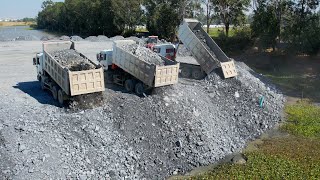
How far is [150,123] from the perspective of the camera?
1369 cm

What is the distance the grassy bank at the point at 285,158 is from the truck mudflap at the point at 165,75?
4.56 m

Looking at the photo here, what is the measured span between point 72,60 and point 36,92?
3059mm

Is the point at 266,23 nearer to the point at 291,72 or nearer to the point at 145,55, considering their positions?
the point at 291,72

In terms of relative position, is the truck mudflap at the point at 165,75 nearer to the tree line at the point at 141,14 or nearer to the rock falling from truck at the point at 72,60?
the rock falling from truck at the point at 72,60

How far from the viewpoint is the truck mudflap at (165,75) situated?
15156mm

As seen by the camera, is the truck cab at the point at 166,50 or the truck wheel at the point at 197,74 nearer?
the truck wheel at the point at 197,74

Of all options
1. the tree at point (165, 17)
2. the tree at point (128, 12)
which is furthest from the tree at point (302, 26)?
the tree at point (128, 12)

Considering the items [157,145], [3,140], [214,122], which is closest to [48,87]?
[3,140]

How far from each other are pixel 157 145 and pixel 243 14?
27968mm

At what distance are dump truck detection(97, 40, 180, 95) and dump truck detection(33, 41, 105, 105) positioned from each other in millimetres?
1972


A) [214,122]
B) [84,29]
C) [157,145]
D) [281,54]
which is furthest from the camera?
[84,29]

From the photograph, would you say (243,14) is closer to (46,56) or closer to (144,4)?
(144,4)

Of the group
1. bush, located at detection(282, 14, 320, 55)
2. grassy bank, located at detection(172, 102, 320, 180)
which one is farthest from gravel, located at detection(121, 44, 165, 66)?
bush, located at detection(282, 14, 320, 55)

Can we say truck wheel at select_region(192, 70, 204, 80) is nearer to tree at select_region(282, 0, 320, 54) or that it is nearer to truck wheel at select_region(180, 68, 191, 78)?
truck wheel at select_region(180, 68, 191, 78)
